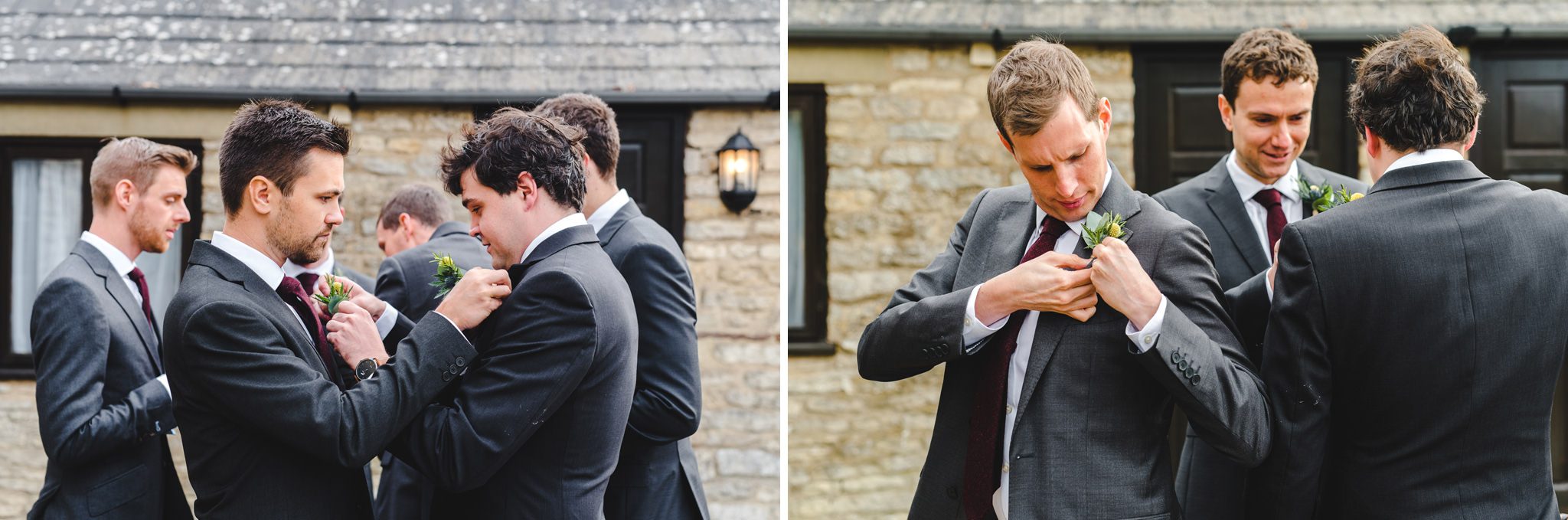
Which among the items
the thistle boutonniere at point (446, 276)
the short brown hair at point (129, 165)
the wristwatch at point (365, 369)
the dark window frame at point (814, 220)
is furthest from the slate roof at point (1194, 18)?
the wristwatch at point (365, 369)

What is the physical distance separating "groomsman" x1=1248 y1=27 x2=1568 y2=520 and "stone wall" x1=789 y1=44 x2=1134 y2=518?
3.79m

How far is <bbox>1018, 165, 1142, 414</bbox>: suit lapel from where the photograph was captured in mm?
2416

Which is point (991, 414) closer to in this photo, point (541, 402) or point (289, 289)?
point (541, 402)

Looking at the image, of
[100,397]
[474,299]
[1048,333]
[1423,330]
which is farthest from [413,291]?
[1423,330]

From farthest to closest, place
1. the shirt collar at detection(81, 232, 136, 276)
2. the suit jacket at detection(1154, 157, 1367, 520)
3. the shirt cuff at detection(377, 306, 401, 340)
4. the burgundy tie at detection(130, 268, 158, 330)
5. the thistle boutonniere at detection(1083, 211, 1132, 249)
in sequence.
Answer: the burgundy tie at detection(130, 268, 158, 330)
the shirt collar at detection(81, 232, 136, 276)
the shirt cuff at detection(377, 306, 401, 340)
the suit jacket at detection(1154, 157, 1367, 520)
the thistle boutonniere at detection(1083, 211, 1132, 249)

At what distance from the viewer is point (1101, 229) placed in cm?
237

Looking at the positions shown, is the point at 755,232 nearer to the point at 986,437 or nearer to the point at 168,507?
the point at 168,507

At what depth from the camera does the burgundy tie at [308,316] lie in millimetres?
2736

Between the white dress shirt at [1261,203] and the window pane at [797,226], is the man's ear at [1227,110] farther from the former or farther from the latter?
the window pane at [797,226]

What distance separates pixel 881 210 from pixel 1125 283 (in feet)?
13.7

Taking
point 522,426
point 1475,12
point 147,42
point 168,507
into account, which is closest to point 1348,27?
point 1475,12

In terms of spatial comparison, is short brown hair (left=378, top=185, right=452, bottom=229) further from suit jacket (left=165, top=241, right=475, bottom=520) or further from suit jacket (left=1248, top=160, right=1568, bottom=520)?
suit jacket (left=1248, top=160, right=1568, bottom=520)

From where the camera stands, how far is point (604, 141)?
3.80m

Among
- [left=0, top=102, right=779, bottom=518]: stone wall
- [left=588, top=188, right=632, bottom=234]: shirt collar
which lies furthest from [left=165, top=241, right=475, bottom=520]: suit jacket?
[left=0, top=102, right=779, bottom=518]: stone wall
